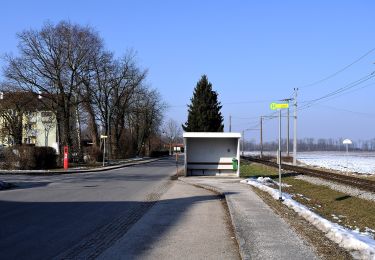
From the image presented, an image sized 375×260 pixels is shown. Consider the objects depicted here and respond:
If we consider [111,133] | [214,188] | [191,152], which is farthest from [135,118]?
→ [214,188]

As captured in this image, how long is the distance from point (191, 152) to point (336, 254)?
24.0m

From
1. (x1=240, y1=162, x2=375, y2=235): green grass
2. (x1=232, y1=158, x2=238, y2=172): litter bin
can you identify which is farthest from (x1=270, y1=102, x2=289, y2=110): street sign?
(x1=232, y1=158, x2=238, y2=172): litter bin

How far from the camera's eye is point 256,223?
444 inches

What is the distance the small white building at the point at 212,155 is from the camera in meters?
31.4

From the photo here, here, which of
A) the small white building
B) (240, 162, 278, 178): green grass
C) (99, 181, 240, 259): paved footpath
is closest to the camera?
(99, 181, 240, 259): paved footpath

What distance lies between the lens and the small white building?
31406 mm

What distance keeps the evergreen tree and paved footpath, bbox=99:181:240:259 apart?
2028 inches

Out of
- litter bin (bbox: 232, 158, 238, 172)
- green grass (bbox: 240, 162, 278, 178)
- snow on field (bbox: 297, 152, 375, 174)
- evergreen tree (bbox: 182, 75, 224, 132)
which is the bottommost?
snow on field (bbox: 297, 152, 375, 174)

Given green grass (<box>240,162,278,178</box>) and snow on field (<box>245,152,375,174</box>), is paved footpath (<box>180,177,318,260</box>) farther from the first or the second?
snow on field (<box>245,152,375,174</box>)

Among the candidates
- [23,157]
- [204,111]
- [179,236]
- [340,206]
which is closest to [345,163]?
[204,111]

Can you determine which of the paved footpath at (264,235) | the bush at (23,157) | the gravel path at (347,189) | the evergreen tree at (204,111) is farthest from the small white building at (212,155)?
the evergreen tree at (204,111)

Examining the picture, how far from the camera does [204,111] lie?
226 ft

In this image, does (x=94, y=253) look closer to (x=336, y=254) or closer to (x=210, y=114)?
(x=336, y=254)

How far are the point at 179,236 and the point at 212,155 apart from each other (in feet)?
70.0
